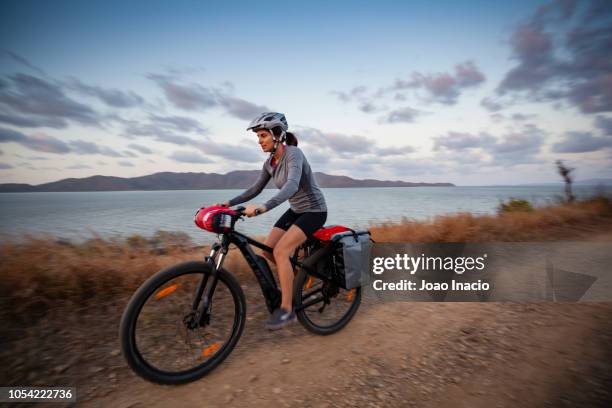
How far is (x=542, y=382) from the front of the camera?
2.75m

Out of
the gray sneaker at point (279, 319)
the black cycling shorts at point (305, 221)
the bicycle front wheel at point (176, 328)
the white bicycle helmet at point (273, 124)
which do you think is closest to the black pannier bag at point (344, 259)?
the black cycling shorts at point (305, 221)

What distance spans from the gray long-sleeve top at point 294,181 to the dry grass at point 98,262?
2.23 m

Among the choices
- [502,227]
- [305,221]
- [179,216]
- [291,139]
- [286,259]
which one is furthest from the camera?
[179,216]

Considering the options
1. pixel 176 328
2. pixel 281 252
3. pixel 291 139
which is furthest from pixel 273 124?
pixel 176 328

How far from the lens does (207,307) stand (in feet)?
9.96

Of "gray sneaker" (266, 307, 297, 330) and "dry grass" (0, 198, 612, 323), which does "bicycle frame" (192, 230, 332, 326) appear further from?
"dry grass" (0, 198, 612, 323)

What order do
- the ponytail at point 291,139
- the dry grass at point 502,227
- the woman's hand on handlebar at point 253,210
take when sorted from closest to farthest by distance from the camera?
1. the woman's hand on handlebar at point 253,210
2. the ponytail at point 291,139
3. the dry grass at point 502,227

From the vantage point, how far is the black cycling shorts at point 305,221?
3701 millimetres

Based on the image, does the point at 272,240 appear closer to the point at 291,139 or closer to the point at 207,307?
the point at 207,307

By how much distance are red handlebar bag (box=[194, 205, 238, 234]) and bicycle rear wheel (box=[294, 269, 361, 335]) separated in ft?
3.82

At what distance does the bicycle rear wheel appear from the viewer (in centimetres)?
372

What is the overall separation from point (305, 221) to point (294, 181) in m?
0.58

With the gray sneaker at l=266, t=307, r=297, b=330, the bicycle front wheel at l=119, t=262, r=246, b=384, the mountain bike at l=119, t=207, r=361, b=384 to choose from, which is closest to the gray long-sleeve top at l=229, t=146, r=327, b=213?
the mountain bike at l=119, t=207, r=361, b=384

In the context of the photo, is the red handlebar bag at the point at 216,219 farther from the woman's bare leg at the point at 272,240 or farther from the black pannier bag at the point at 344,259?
the black pannier bag at the point at 344,259
